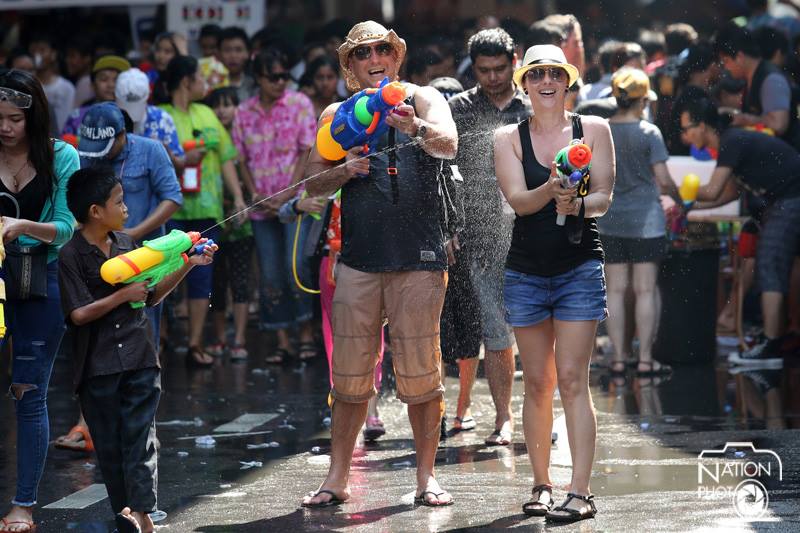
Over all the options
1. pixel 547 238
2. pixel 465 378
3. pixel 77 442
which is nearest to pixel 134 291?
pixel 547 238

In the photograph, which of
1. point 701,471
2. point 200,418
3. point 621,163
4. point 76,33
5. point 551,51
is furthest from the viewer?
point 76,33

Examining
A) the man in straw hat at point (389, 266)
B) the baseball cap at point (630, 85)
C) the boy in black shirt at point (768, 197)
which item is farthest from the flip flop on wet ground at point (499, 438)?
the boy in black shirt at point (768, 197)

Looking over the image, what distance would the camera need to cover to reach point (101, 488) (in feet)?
23.9

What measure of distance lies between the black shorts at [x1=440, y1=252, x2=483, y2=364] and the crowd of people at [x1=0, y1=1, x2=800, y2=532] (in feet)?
0.04

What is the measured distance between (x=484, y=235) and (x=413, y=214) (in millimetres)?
1716

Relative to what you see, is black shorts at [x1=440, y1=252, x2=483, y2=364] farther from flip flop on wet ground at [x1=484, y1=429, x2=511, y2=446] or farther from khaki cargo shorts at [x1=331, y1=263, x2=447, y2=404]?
khaki cargo shorts at [x1=331, y1=263, x2=447, y2=404]

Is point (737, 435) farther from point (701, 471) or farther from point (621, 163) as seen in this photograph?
point (621, 163)

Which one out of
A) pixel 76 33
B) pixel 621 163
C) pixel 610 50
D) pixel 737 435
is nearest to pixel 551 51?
pixel 737 435

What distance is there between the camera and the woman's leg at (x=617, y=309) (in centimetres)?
1038

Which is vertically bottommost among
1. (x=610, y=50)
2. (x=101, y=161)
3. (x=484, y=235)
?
(x=484, y=235)

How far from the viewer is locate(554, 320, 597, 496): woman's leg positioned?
6.33 metres

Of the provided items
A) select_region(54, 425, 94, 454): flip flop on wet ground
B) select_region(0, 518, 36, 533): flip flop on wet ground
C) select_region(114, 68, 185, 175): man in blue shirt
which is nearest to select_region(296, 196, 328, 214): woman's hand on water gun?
select_region(114, 68, 185, 175): man in blue shirt

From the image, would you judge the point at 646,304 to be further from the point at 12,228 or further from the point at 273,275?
the point at 12,228

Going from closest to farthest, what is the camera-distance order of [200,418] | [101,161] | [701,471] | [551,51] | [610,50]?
1. [551,51]
2. [701,471]
3. [101,161]
4. [200,418]
5. [610,50]
